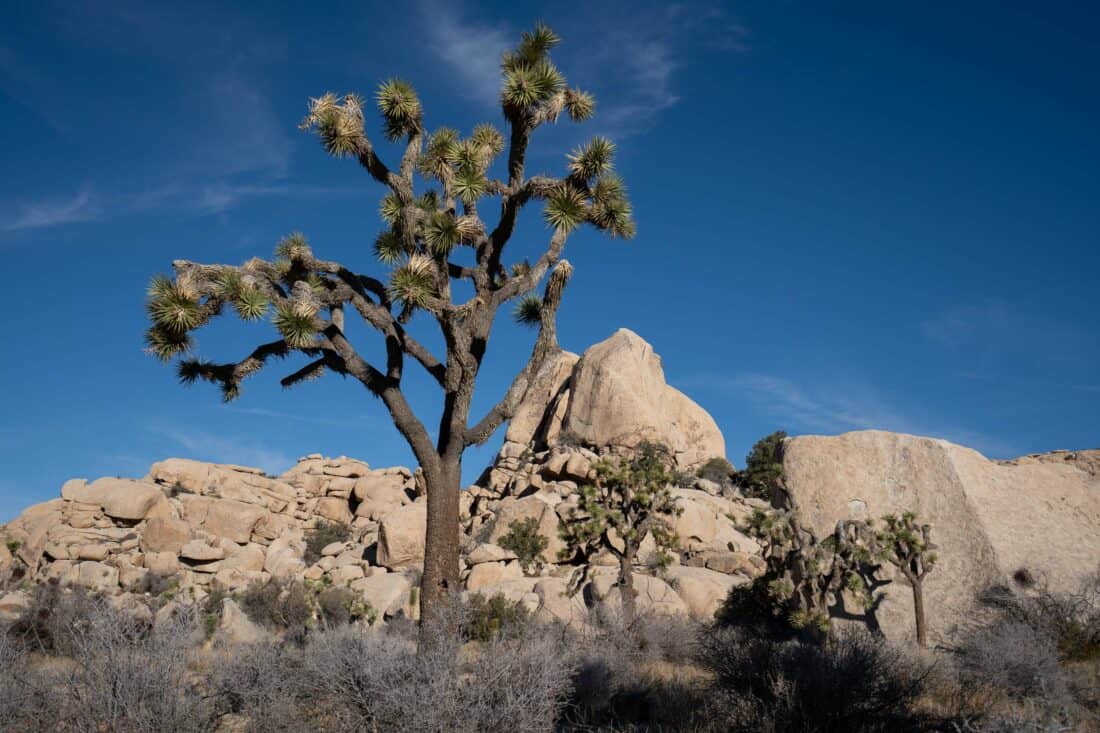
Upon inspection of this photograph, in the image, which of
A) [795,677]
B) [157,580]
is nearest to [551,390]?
[157,580]

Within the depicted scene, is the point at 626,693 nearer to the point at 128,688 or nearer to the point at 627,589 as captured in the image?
the point at 128,688

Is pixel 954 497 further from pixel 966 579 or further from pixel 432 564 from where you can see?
pixel 432 564

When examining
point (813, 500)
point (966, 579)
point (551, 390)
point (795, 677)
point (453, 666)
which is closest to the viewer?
point (453, 666)

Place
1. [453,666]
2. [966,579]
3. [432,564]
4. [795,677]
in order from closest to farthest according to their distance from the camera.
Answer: [453,666] < [795,677] < [432,564] < [966,579]

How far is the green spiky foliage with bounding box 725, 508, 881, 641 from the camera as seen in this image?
11977 millimetres

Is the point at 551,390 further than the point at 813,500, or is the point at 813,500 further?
the point at 551,390

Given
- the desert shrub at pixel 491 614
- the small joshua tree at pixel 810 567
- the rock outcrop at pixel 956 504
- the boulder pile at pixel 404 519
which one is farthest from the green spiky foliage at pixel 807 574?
the desert shrub at pixel 491 614

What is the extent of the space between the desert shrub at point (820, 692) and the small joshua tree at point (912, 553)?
Result: 4.41 metres

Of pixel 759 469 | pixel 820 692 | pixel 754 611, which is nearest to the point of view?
pixel 820 692

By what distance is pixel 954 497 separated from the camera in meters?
11.9

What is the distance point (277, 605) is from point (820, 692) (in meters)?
17.2

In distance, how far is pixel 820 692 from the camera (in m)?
6.24

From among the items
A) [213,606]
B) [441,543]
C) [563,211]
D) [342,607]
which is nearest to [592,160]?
[563,211]

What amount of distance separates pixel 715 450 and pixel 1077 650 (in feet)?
102
